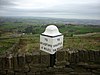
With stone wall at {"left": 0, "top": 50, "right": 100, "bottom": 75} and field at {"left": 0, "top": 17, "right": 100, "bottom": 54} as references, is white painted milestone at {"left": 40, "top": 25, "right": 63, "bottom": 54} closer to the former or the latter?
field at {"left": 0, "top": 17, "right": 100, "bottom": 54}

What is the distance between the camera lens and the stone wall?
20.8 ft

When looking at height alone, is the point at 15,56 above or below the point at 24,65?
above

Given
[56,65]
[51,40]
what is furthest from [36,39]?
[56,65]

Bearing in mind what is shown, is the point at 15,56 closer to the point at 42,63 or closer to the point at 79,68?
the point at 42,63

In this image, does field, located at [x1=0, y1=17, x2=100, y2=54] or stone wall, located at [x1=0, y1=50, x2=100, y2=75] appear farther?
field, located at [x1=0, y1=17, x2=100, y2=54]

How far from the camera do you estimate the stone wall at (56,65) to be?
6349 mm

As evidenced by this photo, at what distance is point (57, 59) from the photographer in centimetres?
667

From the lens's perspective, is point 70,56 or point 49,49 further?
point 49,49

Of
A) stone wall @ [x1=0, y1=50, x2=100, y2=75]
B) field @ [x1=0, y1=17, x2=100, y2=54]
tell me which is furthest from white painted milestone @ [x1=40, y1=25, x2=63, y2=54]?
stone wall @ [x1=0, y1=50, x2=100, y2=75]

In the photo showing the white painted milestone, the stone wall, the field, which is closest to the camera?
the stone wall

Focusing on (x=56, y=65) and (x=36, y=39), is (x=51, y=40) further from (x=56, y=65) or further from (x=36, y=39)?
(x=36, y=39)

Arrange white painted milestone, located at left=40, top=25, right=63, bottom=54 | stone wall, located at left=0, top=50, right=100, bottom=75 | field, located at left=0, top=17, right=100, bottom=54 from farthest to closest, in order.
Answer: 1. field, located at left=0, top=17, right=100, bottom=54
2. white painted milestone, located at left=40, top=25, right=63, bottom=54
3. stone wall, located at left=0, top=50, right=100, bottom=75

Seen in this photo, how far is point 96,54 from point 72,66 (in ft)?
4.06

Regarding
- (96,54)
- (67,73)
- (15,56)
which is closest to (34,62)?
(15,56)
